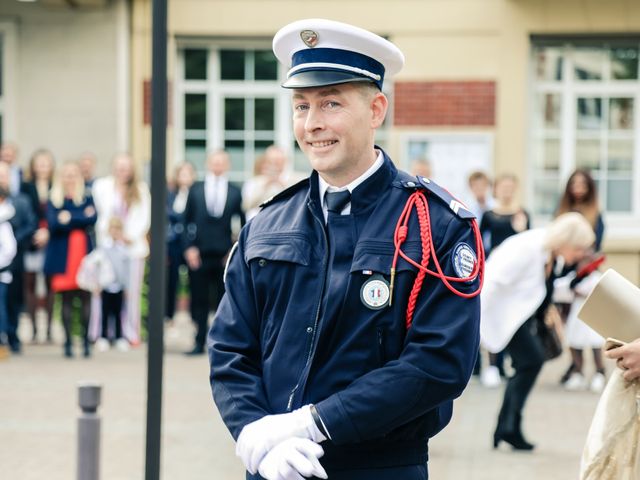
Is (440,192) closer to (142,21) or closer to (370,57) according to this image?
(370,57)

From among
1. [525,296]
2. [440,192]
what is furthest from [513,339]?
[440,192]

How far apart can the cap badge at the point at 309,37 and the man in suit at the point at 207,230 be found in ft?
30.3

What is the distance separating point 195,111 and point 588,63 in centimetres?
529

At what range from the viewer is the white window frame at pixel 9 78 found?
16609 mm

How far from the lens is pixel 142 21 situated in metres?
16.6

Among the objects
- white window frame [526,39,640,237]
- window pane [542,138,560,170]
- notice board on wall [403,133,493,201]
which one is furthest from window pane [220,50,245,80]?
window pane [542,138,560,170]

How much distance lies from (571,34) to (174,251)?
6.17 metres

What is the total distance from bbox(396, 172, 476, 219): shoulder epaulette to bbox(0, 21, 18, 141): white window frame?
46.5 ft

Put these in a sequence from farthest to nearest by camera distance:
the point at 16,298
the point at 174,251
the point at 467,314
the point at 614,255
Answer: the point at 614,255
the point at 174,251
the point at 16,298
the point at 467,314

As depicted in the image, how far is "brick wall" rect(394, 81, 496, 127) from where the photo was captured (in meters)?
16.0

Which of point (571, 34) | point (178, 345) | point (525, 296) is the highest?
point (571, 34)

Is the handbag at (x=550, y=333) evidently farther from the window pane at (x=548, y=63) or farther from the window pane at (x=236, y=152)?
the window pane at (x=236, y=152)

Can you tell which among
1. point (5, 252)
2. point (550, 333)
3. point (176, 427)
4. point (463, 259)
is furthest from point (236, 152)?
point (463, 259)

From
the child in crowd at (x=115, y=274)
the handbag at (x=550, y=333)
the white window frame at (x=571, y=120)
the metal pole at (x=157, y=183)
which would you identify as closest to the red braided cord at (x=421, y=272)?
the metal pole at (x=157, y=183)
